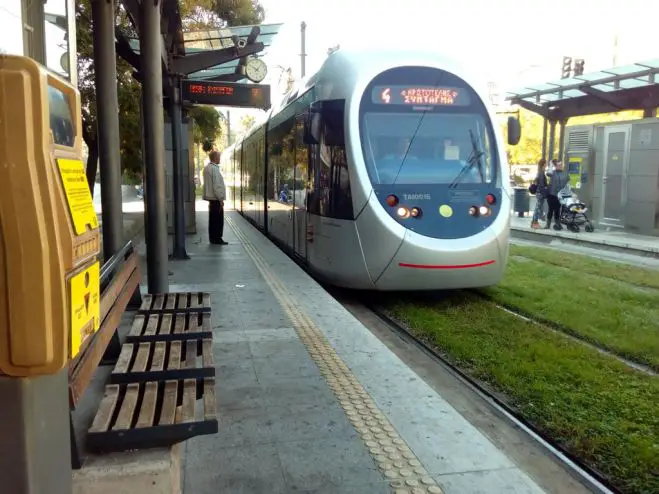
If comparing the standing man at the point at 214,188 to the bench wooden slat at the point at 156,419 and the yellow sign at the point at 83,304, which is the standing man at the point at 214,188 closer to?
the bench wooden slat at the point at 156,419

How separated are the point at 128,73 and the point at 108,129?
12.3 metres

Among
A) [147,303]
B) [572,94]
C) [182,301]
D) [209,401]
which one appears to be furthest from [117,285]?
[572,94]

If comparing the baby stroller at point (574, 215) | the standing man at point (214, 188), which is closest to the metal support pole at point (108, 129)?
the standing man at point (214, 188)

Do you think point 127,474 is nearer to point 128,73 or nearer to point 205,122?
point 128,73

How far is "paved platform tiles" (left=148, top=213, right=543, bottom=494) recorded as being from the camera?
2.76 meters

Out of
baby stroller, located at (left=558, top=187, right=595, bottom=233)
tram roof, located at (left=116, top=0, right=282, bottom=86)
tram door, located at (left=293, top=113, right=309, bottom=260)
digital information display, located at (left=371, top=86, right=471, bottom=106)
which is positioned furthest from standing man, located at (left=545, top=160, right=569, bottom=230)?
digital information display, located at (left=371, top=86, right=471, bottom=106)

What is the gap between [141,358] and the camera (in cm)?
297

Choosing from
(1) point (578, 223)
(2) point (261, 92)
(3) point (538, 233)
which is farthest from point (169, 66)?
(1) point (578, 223)

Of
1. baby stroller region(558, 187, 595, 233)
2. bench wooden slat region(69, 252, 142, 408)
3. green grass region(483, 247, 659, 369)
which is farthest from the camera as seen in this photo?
baby stroller region(558, 187, 595, 233)

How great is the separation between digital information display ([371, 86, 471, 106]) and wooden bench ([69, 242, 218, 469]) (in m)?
4.15

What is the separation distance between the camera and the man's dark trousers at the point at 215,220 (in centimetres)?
1108

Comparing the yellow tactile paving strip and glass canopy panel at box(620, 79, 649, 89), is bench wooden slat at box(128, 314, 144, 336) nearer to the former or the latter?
the yellow tactile paving strip

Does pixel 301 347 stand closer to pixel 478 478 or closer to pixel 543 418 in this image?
pixel 543 418

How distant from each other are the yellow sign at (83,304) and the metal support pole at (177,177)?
7.74 m
